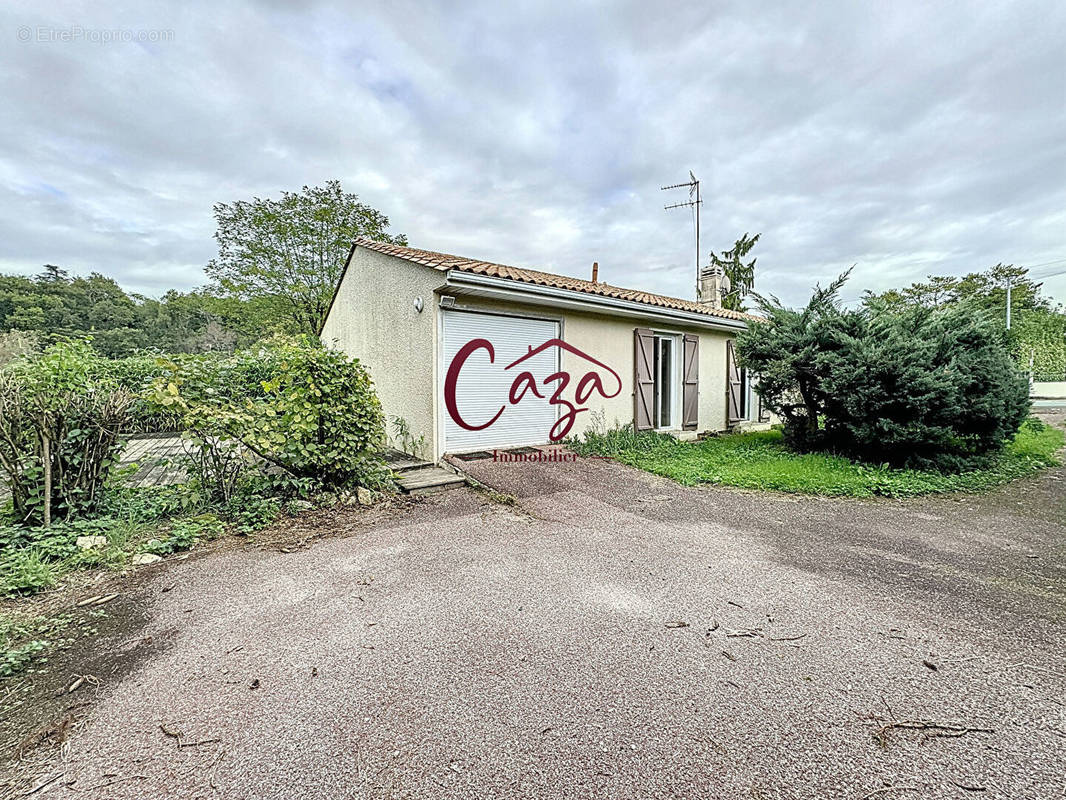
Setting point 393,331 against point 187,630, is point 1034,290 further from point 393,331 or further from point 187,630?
point 187,630

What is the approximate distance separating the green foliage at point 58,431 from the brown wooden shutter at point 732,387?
9928 mm

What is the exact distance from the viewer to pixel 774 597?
2.59 m

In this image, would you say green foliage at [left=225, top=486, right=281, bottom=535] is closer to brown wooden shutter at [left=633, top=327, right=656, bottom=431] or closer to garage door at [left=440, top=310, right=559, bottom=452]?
garage door at [left=440, top=310, right=559, bottom=452]

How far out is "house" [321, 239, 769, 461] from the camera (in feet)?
20.1

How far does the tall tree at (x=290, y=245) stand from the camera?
16250 mm

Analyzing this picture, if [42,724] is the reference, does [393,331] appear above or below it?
above

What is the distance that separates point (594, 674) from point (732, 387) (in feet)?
30.2

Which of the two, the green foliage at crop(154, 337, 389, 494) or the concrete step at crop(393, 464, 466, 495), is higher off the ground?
the green foliage at crop(154, 337, 389, 494)

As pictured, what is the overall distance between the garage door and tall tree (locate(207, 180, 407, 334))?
1220 cm

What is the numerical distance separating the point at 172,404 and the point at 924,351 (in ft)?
27.1

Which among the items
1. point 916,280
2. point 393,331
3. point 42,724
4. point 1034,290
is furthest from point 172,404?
point 1034,290

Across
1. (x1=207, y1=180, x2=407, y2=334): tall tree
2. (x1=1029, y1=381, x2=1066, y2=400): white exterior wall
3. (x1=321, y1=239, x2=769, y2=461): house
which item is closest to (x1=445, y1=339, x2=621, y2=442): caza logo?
(x1=321, y1=239, x2=769, y2=461): house

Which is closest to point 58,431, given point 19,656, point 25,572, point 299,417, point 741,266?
point 25,572

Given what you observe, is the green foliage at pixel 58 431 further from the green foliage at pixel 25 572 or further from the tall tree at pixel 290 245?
the tall tree at pixel 290 245
